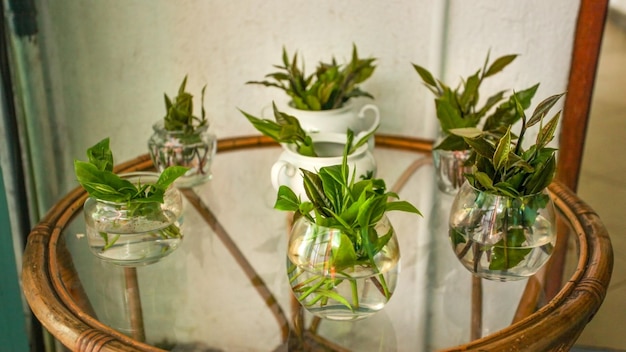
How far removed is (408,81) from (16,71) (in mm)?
460

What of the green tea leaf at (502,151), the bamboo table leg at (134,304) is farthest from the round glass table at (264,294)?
the green tea leaf at (502,151)

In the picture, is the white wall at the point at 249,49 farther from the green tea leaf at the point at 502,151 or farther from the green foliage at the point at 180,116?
the green tea leaf at the point at 502,151

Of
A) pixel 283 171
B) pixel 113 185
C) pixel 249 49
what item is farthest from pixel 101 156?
pixel 249 49

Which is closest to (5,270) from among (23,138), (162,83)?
(23,138)

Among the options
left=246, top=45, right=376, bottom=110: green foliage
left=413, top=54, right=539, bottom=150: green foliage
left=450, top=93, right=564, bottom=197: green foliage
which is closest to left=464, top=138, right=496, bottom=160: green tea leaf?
left=450, top=93, right=564, bottom=197: green foliage

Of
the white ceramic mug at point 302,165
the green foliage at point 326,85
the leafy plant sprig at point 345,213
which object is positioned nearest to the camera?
the leafy plant sprig at point 345,213

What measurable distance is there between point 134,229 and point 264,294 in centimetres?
12

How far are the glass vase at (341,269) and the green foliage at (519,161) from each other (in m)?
0.09

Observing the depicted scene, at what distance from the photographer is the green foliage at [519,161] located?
0.50 metres

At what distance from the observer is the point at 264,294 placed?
1.87 ft

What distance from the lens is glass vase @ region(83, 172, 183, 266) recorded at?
1.80 ft

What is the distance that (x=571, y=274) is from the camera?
1.75 feet

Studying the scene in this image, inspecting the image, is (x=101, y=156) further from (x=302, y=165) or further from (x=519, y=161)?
(x=519, y=161)

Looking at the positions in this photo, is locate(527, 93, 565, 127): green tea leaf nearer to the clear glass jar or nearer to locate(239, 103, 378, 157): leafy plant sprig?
locate(239, 103, 378, 157): leafy plant sprig
